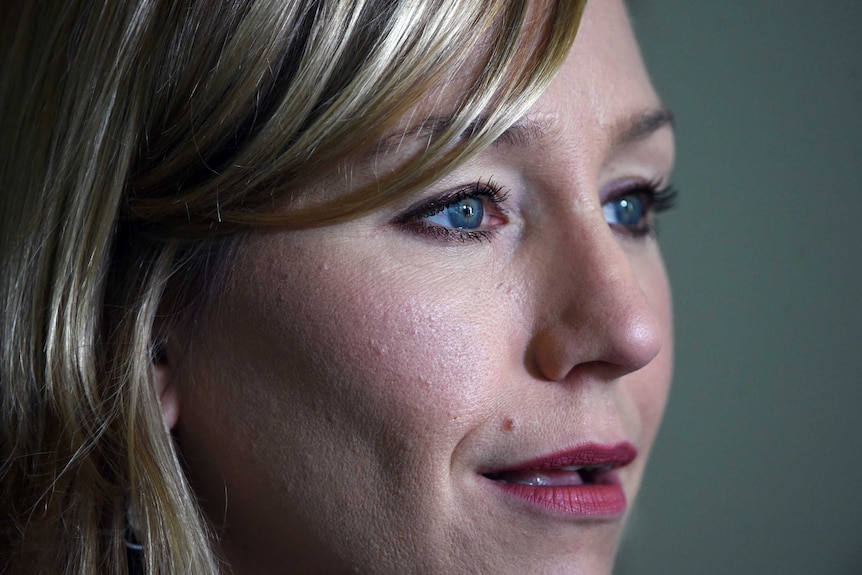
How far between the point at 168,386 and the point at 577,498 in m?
0.52

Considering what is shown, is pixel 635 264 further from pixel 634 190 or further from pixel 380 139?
pixel 380 139

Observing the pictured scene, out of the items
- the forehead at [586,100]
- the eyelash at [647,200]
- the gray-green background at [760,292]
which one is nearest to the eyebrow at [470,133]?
the forehead at [586,100]

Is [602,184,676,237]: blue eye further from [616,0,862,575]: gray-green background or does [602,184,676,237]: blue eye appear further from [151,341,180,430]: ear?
[151,341,180,430]: ear

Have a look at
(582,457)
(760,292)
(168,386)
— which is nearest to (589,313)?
(582,457)

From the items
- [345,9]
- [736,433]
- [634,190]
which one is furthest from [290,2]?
[736,433]

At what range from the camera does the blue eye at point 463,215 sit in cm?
98

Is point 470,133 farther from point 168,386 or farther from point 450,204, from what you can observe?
point 168,386

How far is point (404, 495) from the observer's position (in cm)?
91

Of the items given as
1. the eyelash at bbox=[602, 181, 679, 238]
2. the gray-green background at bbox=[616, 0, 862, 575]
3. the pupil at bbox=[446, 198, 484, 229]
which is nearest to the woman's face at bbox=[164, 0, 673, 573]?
the pupil at bbox=[446, 198, 484, 229]

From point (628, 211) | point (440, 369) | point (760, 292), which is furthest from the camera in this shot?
point (760, 292)

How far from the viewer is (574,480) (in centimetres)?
101

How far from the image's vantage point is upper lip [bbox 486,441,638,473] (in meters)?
0.92

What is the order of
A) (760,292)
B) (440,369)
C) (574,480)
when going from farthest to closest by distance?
(760,292)
(574,480)
(440,369)

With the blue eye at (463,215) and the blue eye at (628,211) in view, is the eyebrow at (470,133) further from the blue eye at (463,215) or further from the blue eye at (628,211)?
the blue eye at (628,211)
